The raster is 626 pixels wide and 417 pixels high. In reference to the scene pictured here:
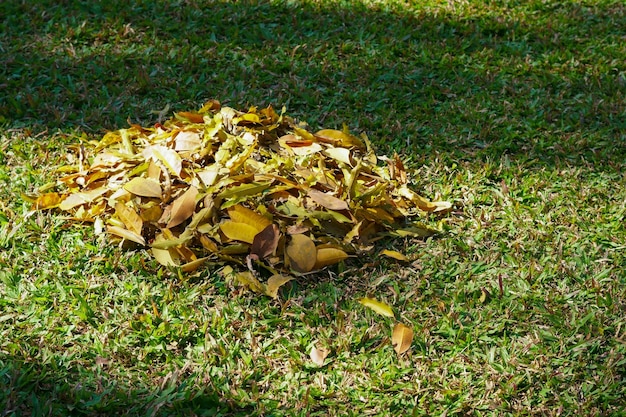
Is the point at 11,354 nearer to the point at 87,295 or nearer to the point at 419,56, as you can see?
the point at 87,295

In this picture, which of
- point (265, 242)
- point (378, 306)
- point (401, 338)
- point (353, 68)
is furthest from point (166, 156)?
point (353, 68)

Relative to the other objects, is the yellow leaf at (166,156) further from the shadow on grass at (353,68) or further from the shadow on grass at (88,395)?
the shadow on grass at (88,395)

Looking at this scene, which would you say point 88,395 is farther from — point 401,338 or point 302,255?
point 401,338

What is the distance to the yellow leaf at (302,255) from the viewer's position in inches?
108

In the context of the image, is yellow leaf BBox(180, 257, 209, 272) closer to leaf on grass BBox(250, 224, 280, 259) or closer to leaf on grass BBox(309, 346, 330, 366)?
leaf on grass BBox(250, 224, 280, 259)

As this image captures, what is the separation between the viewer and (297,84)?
414cm

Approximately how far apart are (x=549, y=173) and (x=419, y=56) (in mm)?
1342

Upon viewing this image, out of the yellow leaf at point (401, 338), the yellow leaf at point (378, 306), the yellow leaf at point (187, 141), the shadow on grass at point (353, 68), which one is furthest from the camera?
the shadow on grass at point (353, 68)

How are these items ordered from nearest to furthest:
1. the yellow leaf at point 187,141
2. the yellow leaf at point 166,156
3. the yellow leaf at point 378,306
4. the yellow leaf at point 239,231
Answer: the yellow leaf at point 378,306 < the yellow leaf at point 239,231 < the yellow leaf at point 166,156 < the yellow leaf at point 187,141

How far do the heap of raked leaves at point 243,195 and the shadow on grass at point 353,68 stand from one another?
44 centimetres

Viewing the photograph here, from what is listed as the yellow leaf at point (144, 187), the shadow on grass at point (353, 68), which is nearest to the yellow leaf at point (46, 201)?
the yellow leaf at point (144, 187)

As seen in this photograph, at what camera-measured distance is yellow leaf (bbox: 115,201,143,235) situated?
2.85 m

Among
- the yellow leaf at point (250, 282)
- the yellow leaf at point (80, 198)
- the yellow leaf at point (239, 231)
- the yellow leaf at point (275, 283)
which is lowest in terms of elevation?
the yellow leaf at point (250, 282)

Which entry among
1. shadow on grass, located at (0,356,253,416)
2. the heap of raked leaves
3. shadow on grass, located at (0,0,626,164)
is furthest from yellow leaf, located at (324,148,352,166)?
shadow on grass, located at (0,356,253,416)
